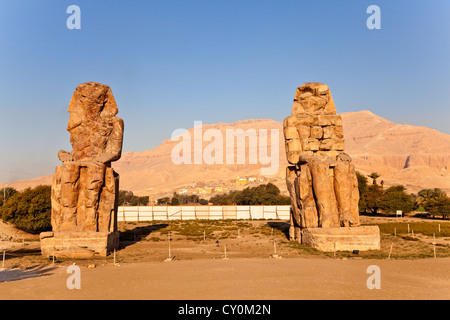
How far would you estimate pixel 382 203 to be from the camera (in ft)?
141

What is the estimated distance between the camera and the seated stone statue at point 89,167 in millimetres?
15758

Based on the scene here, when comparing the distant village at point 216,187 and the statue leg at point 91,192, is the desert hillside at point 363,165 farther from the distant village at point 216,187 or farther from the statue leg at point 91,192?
the statue leg at point 91,192

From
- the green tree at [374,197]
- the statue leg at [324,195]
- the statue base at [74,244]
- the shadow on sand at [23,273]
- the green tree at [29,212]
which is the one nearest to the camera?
the shadow on sand at [23,273]

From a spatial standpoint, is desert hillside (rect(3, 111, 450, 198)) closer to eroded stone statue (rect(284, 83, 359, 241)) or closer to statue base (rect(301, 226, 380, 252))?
eroded stone statue (rect(284, 83, 359, 241))

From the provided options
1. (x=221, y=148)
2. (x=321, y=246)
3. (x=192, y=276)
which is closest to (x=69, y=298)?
(x=192, y=276)

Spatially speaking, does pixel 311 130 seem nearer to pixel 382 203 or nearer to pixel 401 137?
pixel 382 203

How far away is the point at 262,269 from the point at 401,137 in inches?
6829

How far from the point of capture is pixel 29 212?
27328 millimetres

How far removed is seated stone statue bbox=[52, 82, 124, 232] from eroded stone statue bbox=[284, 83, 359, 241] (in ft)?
25.0

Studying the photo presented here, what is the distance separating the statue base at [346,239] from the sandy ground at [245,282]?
113 inches

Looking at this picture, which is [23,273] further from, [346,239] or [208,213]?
[208,213]

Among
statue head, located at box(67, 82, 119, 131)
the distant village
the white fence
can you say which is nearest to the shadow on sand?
statue head, located at box(67, 82, 119, 131)

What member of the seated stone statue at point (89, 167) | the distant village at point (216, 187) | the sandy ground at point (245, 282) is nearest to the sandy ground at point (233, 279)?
the sandy ground at point (245, 282)
